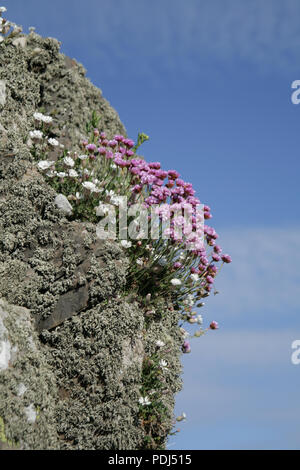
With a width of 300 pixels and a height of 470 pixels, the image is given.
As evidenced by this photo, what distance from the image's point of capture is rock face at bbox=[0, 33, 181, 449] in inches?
206

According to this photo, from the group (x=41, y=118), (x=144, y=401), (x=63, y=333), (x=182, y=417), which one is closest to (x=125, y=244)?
(x=63, y=333)

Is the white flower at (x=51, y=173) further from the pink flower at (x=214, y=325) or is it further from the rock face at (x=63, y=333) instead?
the pink flower at (x=214, y=325)

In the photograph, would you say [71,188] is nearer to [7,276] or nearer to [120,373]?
[7,276]

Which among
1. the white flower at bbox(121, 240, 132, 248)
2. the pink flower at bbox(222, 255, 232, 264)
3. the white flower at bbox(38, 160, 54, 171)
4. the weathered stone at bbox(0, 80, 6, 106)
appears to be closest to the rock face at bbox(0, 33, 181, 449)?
the white flower at bbox(38, 160, 54, 171)

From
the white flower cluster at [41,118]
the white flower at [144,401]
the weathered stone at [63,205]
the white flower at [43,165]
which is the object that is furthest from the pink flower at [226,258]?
the white flower cluster at [41,118]

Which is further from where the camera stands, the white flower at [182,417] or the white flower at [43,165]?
the white flower at [43,165]

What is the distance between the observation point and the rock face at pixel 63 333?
206 inches

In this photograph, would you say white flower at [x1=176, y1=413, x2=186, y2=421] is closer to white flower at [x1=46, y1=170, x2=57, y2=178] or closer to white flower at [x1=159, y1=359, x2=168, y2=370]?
white flower at [x1=159, y1=359, x2=168, y2=370]

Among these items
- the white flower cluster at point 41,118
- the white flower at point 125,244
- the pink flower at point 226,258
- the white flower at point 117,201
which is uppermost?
the white flower cluster at point 41,118

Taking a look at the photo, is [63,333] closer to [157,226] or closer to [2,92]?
[157,226]

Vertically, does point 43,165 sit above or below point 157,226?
above

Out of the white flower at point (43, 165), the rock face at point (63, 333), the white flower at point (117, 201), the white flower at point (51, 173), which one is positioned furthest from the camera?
the white flower at point (51, 173)

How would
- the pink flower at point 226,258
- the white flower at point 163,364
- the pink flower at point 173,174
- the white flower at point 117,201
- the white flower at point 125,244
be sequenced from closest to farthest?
the white flower at point 163,364
the white flower at point 125,244
the white flower at point 117,201
the pink flower at point 173,174
the pink flower at point 226,258

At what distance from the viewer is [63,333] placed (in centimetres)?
588
